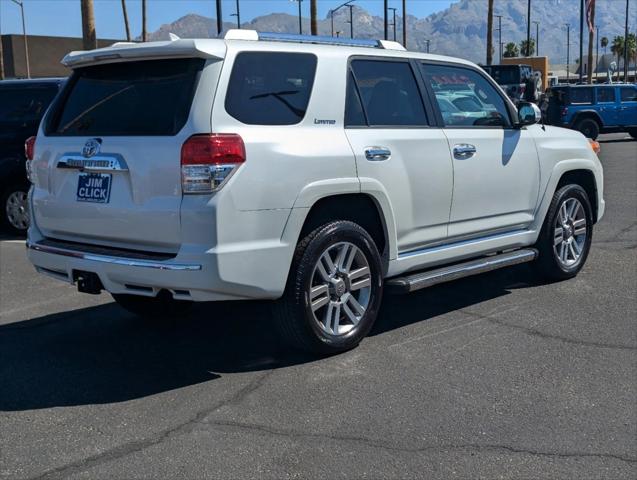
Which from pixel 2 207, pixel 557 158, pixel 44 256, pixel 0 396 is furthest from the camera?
pixel 2 207

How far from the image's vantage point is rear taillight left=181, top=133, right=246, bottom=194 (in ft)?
14.9

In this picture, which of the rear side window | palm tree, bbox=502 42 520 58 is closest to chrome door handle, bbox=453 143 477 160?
the rear side window

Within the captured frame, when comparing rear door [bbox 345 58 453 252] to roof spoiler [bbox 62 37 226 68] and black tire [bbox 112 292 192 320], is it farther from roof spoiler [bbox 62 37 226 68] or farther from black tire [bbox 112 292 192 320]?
black tire [bbox 112 292 192 320]

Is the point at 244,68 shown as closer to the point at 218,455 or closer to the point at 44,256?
the point at 44,256

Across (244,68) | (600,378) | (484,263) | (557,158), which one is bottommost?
(600,378)

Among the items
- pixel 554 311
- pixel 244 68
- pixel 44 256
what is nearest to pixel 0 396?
pixel 44 256

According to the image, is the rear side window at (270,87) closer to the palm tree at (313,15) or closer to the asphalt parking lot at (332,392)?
the asphalt parking lot at (332,392)

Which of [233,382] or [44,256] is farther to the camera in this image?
[44,256]

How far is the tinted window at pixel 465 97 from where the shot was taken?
6207 millimetres

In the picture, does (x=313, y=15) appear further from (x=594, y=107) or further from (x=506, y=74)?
(x=594, y=107)

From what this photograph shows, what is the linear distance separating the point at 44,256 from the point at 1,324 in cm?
135

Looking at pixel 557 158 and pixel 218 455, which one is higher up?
pixel 557 158

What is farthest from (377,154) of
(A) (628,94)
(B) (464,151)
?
(A) (628,94)

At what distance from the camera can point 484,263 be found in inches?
248
